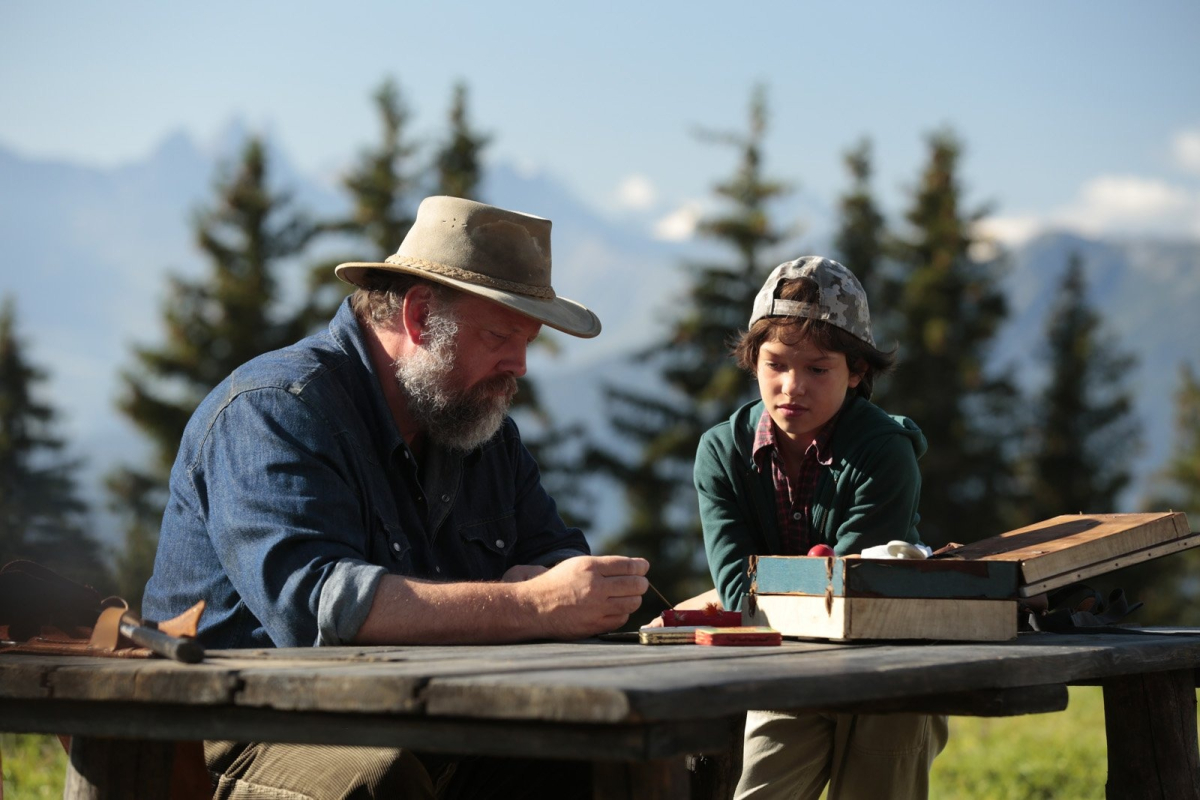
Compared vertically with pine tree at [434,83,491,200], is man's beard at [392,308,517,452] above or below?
below

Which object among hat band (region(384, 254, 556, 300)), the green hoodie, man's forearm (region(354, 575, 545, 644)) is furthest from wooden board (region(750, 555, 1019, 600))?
hat band (region(384, 254, 556, 300))

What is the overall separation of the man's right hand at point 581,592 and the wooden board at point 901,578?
0.39 metres

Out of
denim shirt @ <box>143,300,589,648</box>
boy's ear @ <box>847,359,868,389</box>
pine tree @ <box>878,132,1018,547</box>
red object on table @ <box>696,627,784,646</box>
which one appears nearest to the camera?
→ red object on table @ <box>696,627,784,646</box>

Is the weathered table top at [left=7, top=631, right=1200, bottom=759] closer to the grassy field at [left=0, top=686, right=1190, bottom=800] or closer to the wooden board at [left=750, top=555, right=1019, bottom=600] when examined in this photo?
the wooden board at [left=750, top=555, right=1019, bottom=600]

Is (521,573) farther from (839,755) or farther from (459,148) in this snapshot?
(459,148)

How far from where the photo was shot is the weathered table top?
1.93 m

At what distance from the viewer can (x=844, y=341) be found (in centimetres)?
425

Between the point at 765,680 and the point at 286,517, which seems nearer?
the point at 765,680

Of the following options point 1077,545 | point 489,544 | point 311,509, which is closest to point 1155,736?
point 1077,545

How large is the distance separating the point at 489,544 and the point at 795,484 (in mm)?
1015

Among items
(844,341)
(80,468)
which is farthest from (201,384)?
(844,341)

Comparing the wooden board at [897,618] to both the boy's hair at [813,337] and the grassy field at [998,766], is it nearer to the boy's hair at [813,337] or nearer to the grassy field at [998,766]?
the boy's hair at [813,337]

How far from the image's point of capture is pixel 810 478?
13.8ft

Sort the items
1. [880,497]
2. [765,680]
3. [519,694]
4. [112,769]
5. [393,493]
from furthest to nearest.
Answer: [880,497], [393,493], [112,769], [765,680], [519,694]
